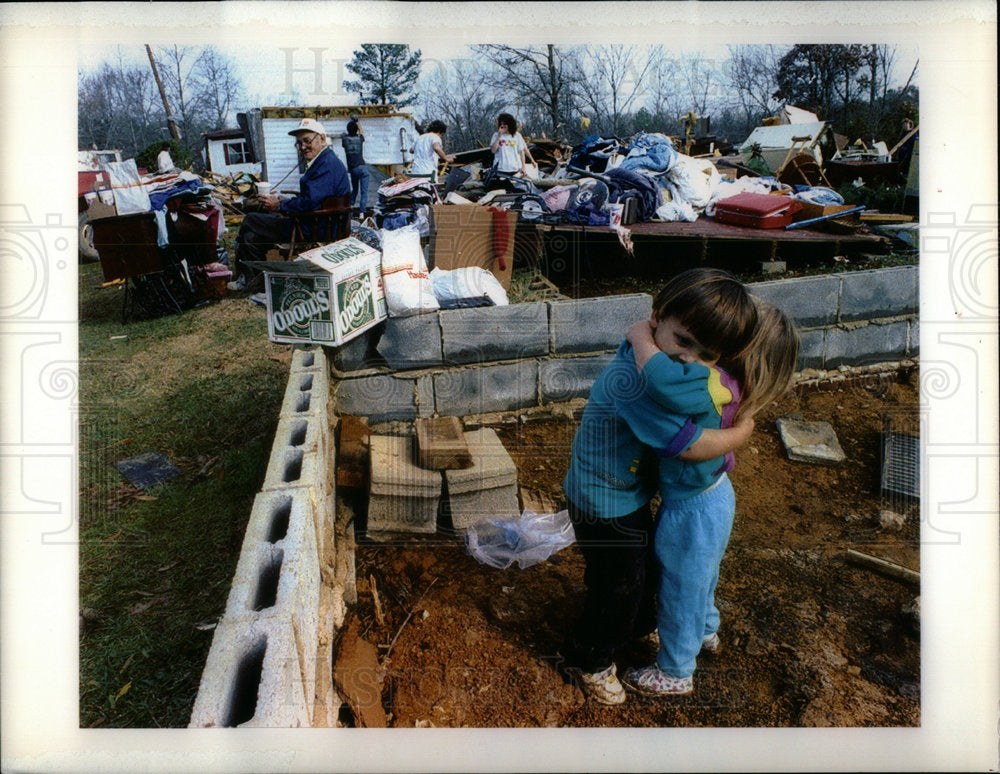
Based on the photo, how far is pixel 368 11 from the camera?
184cm

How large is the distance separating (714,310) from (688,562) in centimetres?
71

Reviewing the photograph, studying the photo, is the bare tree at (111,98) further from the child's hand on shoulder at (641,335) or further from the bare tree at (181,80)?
the child's hand on shoulder at (641,335)

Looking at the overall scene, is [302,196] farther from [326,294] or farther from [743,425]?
[743,425]

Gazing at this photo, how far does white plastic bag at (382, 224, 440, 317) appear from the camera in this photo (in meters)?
3.25

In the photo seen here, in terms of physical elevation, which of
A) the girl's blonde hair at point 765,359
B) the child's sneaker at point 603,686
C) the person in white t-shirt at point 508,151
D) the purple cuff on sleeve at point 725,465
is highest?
the person in white t-shirt at point 508,151

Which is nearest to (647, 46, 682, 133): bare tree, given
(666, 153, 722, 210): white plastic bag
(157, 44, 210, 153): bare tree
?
(157, 44, 210, 153): bare tree

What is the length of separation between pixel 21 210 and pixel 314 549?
1247 mm

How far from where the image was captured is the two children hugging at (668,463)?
1627mm

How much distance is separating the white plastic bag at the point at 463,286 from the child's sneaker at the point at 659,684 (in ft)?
6.66

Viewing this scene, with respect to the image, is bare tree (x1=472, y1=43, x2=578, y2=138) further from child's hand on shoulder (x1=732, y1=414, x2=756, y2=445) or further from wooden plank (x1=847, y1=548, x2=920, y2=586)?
wooden plank (x1=847, y1=548, x2=920, y2=586)

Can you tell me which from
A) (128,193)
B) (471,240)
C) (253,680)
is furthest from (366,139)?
(253,680)

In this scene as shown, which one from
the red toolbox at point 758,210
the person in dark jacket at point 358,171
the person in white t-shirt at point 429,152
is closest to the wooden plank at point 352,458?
the person in white t-shirt at point 429,152

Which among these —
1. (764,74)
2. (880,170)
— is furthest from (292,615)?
(880,170)

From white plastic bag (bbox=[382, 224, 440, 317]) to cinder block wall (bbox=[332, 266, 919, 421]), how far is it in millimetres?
68
